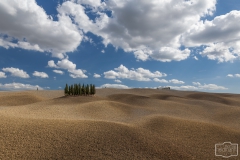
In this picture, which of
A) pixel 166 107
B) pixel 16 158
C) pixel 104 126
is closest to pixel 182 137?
pixel 104 126

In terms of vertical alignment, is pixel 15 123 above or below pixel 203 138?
above

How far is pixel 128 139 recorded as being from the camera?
8602 mm

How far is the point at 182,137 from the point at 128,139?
330cm

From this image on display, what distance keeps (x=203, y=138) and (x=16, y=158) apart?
8.78 metres

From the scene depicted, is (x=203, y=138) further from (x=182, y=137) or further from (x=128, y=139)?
(x=128, y=139)

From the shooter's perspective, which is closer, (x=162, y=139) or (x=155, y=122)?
(x=162, y=139)

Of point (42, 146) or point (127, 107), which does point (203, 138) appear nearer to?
point (42, 146)

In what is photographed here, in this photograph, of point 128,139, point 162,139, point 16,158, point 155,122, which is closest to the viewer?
point 16,158

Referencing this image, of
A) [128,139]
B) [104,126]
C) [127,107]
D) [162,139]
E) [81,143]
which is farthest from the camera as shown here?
[127,107]

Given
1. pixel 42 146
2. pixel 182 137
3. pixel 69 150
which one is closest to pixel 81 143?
pixel 69 150

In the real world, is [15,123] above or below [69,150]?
above

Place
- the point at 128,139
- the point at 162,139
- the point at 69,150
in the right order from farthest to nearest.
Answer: the point at 162,139
the point at 128,139
the point at 69,150

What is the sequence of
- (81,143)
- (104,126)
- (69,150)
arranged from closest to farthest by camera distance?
(69,150)
(81,143)
(104,126)

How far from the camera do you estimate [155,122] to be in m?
12.4
